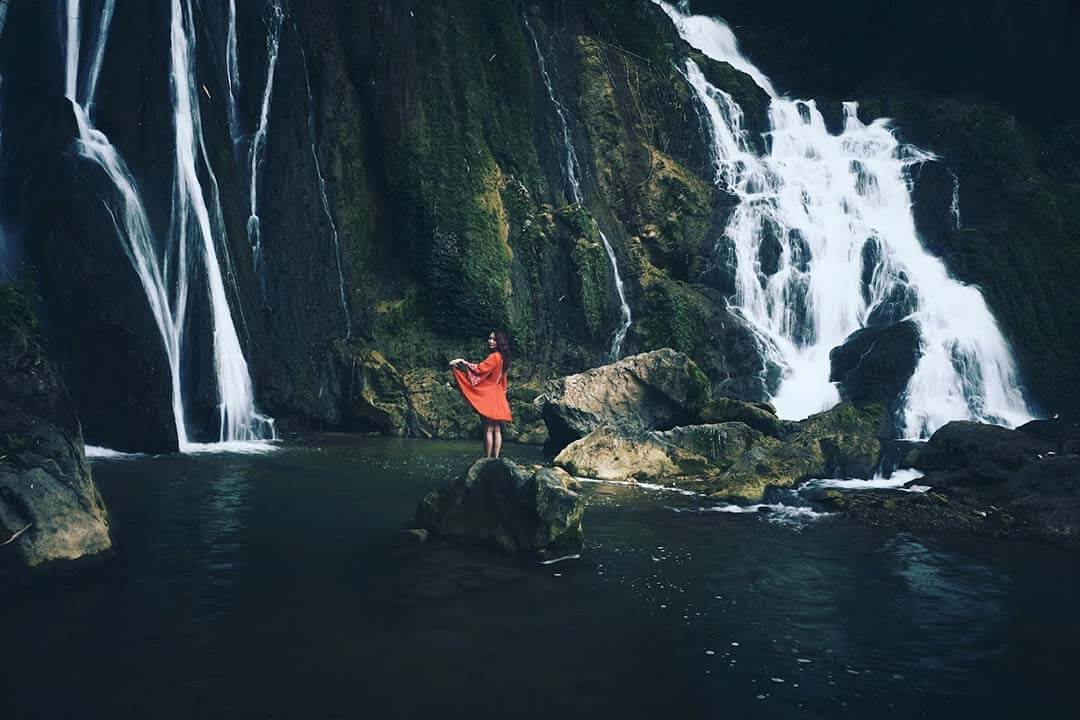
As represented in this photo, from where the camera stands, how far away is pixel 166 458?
49.4ft

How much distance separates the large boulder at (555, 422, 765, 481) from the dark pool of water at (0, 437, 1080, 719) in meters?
5.04

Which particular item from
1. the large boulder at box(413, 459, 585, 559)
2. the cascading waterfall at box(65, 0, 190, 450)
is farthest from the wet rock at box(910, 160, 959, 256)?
the large boulder at box(413, 459, 585, 559)

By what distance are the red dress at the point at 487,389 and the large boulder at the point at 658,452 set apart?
4173 millimetres

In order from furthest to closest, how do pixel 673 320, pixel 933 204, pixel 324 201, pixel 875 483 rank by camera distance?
1. pixel 933 204
2. pixel 673 320
3. pixel 324 201
4. pixel 875 483

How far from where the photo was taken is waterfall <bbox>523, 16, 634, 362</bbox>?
96.4 ft

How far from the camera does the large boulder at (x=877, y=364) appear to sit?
2742 centimetres

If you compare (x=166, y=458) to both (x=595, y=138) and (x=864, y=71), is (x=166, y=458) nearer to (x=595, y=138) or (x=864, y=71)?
(x=595, y=138)

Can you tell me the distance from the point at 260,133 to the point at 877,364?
68.2 feet

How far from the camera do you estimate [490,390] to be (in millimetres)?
12977

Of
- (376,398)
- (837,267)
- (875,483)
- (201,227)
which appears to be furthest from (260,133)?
(837,267)

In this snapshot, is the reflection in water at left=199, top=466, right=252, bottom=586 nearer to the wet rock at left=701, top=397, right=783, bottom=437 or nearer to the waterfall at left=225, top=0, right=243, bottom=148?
the wet rock at left=701, top=397, right=783, bottom=437

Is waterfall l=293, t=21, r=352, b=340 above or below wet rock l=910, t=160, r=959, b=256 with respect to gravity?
below

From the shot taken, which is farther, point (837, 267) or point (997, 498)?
point (837, 267)

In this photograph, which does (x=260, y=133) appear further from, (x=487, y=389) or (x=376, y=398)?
(x=487, y=389)
